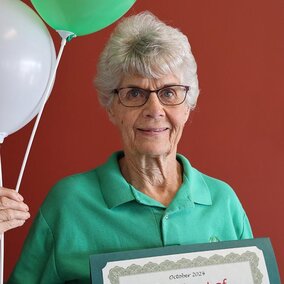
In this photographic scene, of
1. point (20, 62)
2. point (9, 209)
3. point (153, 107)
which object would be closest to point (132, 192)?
point (153, 107)

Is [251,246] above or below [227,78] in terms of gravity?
below

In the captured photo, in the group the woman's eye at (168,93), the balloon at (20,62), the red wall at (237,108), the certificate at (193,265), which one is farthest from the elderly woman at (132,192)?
the red wall at (237,108)

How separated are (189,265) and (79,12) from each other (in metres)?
0.65

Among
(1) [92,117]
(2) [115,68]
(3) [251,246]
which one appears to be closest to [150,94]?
(2) [115,68]

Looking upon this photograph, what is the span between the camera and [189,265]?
1.12 m

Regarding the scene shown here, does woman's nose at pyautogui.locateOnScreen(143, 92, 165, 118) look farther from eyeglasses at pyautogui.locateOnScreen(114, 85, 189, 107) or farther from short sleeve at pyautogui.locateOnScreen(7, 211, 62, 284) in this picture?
short sleeve at pyautogui.locateOnScreen(7, 211, 62, 284)

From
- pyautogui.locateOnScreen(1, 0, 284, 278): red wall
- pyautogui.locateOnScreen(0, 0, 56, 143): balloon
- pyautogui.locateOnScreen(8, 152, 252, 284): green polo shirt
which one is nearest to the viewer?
pyautogui.locateOnScreen(0, 0, 56, 143): balloon

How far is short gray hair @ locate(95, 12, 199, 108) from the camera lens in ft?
4.09

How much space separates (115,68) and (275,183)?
92cm

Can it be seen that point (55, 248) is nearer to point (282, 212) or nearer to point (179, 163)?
point (179, 163)

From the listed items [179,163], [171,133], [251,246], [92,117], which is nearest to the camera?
[251,246]

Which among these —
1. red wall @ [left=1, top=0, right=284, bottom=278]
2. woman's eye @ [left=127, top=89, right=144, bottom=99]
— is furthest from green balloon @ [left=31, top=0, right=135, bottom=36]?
red wall @ [left=1, top=0, right=284, bottom=278]

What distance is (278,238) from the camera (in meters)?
1.87

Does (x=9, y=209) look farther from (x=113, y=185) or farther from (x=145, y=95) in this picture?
(x=145, y=95)
